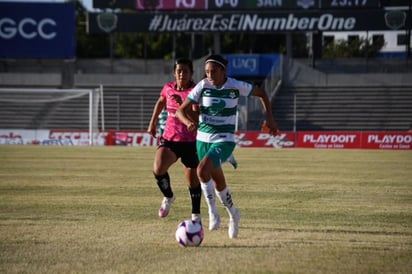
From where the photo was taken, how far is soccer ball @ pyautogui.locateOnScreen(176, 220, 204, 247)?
28.4 ft

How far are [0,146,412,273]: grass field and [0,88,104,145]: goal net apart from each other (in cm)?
2551

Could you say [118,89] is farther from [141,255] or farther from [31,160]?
[141,255]

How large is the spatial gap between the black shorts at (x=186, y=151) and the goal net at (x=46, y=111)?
33212 millimetres

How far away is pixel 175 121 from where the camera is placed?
11.3 meters

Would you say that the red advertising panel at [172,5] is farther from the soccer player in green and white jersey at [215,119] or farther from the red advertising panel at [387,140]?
the soccer player in green and white jersey at [215,119]

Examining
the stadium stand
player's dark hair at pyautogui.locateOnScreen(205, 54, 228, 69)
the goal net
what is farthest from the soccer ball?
the goal net

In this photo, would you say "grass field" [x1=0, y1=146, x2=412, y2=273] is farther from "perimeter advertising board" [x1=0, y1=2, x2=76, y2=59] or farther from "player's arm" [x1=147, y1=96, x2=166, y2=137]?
"perimeter advertising board" [x1=0, y1=2, x2=76, y2=59]

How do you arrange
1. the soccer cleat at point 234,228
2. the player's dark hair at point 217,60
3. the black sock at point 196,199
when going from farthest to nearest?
1. the black sock at point 196,199
2. the player's dark hair at point 217,60
3. the soccer cleat at point 234,228

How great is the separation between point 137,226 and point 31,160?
52.1 feet

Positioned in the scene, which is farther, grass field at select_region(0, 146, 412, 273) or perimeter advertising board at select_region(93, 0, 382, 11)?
perimeter advertising board at select_region(93, 0, 382, 11)

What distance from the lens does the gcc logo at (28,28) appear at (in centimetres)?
5028

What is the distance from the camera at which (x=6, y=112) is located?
4612 cm

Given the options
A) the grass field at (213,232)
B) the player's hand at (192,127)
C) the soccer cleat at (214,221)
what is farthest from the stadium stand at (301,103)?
the player's hand at (192,127)

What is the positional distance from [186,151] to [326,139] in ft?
95.2
